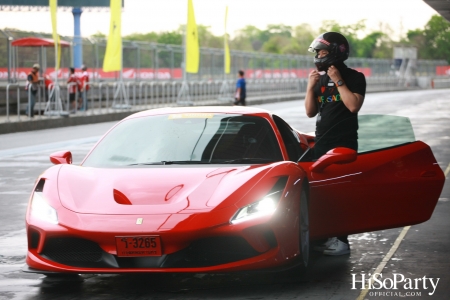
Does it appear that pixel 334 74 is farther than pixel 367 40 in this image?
No

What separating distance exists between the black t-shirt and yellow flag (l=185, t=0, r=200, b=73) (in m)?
28.1

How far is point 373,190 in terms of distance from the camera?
6.88m

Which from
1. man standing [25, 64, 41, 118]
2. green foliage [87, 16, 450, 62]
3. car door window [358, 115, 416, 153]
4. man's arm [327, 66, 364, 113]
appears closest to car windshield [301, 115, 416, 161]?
car door window [358, 115, 416, 153]

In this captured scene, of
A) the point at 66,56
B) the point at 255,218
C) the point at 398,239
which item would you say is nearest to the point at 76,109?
the point at 66,56

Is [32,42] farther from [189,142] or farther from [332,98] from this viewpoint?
[189,142]

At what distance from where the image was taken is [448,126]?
89.6 feet

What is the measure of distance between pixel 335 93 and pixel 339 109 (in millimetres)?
128

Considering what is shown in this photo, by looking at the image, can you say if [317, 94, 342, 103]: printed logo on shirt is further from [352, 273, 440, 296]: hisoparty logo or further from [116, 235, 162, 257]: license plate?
[116, 235, 162, 257]: license plate

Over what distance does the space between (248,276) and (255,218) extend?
2.86ft

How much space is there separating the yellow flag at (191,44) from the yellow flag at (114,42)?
4756mm

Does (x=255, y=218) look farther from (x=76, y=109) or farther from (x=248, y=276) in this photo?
(x=76, y=109)

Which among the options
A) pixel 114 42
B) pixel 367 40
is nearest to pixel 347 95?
pixel 114 42

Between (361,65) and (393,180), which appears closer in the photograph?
(393,180)

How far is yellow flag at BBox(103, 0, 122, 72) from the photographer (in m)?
30.6
